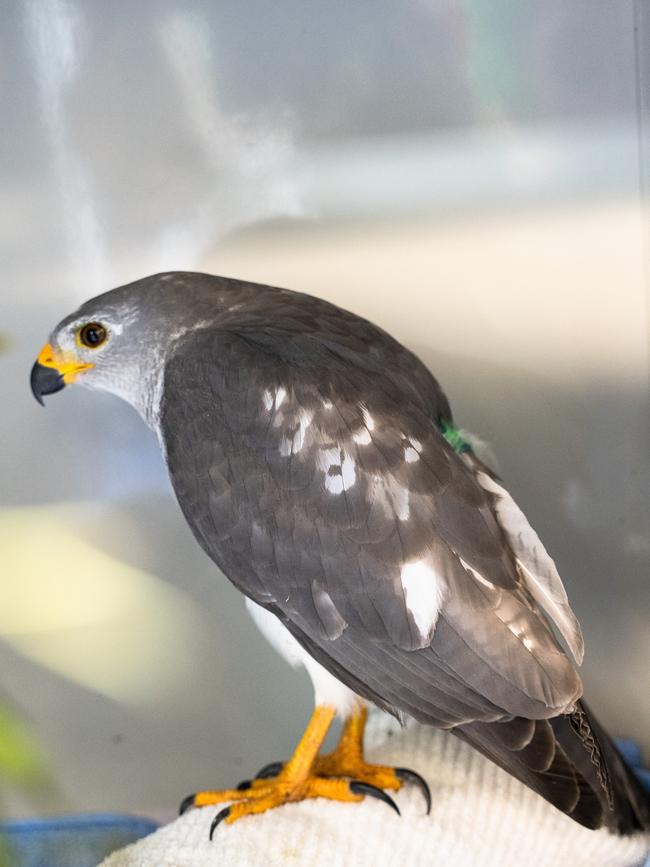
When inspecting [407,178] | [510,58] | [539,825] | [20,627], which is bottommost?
[539,825]

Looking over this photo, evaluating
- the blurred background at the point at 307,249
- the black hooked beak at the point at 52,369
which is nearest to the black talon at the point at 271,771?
the blurred background at the point at 307,249

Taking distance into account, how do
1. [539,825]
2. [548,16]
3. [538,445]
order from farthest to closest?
[538,445]
[548,16]
[539,825]

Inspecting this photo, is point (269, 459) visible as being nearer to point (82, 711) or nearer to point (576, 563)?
point (576, 563)

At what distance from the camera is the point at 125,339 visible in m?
1.29

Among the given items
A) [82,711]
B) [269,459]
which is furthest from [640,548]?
[82,711]

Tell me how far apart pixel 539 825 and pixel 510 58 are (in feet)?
3.56

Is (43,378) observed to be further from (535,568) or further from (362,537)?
(535,568)

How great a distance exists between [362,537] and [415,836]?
1.32 feet

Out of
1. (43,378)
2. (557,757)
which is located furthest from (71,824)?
(557,757)

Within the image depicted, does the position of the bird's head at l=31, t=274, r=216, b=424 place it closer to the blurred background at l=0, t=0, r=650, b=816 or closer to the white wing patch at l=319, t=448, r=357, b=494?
the blurred background at l=0, t=0, r=650, b=816

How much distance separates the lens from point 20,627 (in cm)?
155

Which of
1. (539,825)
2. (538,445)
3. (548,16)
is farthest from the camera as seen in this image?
(538,445)

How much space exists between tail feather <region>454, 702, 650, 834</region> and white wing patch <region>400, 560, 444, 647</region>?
12 centimetres

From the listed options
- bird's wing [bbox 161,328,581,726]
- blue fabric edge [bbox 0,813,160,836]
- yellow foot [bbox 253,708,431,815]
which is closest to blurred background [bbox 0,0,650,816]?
blue fabric edge [bbox 0,813,160,836]
